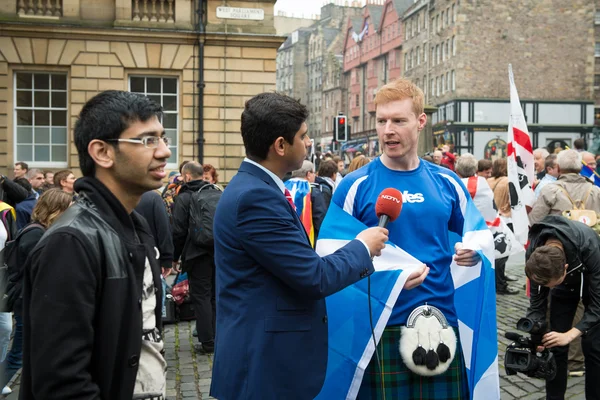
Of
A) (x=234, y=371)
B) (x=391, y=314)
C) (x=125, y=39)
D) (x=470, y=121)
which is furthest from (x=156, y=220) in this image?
(x=470, y=121)

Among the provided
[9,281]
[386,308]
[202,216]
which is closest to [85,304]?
[386,308]

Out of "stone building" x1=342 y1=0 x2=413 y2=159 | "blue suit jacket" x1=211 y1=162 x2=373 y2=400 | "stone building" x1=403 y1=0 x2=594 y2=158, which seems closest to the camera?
"blue suit jacket" x1=211 y1=162 x2=373 y2=400

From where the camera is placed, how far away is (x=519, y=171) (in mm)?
8914

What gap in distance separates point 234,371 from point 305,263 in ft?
1.80

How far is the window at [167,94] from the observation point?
1933cm

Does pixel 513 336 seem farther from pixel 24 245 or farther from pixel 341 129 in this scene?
pixel 341 129

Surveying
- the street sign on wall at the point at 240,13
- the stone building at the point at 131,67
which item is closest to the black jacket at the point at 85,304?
the stone building at the point at 131,67

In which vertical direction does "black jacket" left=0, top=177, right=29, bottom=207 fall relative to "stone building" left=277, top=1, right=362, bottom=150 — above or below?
below

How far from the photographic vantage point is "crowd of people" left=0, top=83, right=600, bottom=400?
→ 1992 millimetres

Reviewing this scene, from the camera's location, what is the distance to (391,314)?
359cm

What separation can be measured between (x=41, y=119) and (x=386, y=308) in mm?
17525

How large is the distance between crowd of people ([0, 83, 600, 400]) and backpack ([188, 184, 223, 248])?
3.78 m

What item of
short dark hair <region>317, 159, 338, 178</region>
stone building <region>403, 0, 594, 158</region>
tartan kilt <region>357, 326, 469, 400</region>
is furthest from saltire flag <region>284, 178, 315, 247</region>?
stone building <region>403, 0, 594, 158</region>

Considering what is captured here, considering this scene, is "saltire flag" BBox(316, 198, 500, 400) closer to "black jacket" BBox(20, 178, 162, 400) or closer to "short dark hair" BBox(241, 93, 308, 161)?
"short dark hair" BBox(241, 93, 308, 161)
